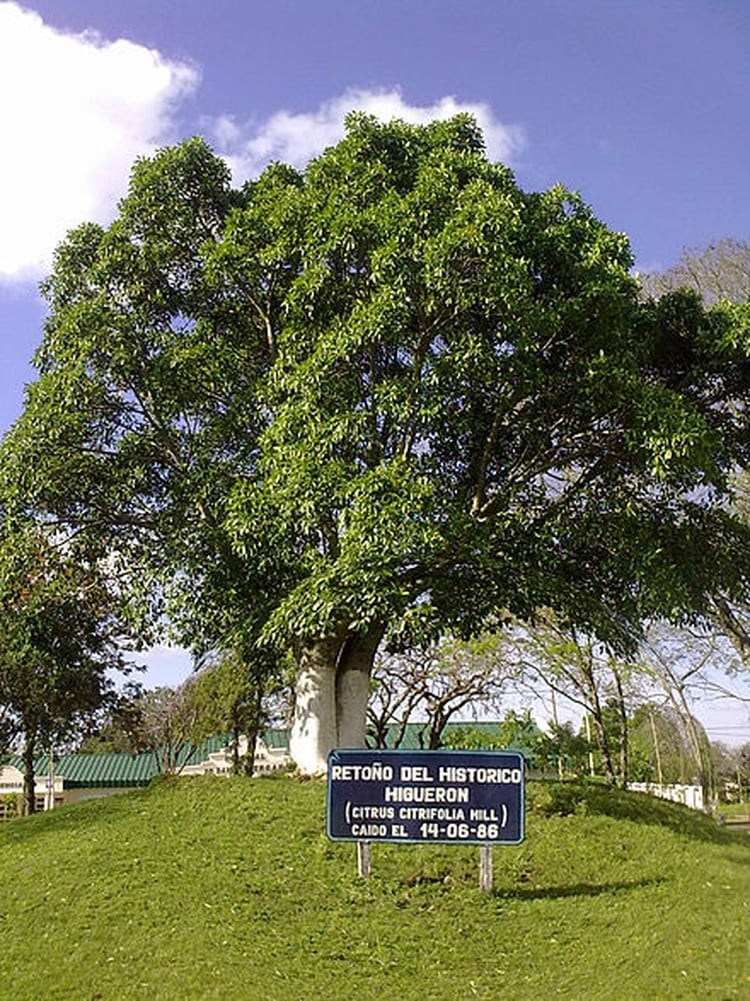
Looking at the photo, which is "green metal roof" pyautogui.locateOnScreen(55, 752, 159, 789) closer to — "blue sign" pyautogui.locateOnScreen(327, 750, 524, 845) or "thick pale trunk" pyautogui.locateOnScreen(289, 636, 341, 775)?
"thick pale trunk" pyautogui.locateOnScreen(289, 636, 341, 775)

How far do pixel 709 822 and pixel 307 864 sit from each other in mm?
8050

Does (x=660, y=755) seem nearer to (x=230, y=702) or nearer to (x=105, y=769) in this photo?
(x=105, y=769)

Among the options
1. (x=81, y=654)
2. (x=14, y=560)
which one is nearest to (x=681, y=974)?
(x=14, y=560)

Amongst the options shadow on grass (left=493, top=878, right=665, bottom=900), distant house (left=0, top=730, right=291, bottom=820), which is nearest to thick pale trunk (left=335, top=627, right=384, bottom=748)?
shadow on grass (left=493, top=878, right=665, bottom=900)

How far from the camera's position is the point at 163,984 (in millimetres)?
8273

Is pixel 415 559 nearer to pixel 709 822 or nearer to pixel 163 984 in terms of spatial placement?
pixel 163 984

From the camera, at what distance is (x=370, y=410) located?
549 inches

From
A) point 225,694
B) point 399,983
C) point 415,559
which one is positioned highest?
point 415,559

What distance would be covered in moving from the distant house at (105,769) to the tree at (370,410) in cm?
1881

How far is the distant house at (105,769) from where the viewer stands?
3391 centimetres

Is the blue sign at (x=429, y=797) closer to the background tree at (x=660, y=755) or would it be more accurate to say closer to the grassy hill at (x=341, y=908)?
the grassy hill at (x=341, y=908)

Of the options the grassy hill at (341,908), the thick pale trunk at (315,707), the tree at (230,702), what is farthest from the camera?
the tree at (230,702)

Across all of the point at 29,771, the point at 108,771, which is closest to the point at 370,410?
the point at 29,771

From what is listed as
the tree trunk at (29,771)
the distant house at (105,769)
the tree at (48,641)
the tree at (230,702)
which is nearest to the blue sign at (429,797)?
the tree at (48,641)
